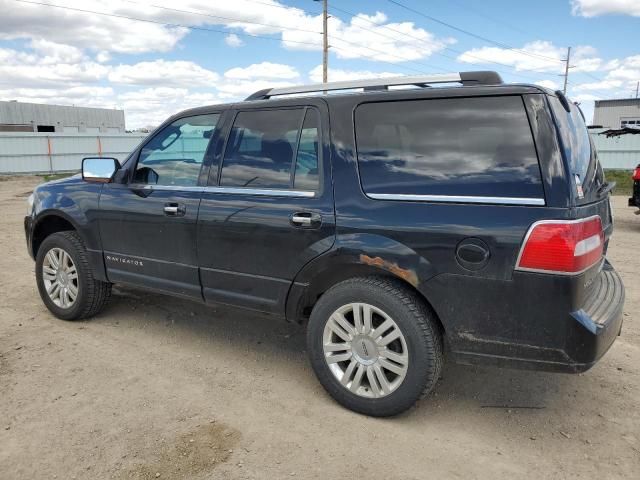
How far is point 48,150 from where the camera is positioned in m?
24.2

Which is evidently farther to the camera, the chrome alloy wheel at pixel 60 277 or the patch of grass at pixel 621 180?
the patch of grass at pixel 621 180

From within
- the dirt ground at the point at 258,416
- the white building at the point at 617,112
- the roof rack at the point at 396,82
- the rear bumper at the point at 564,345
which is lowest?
the dirt ground at the point at 258,416

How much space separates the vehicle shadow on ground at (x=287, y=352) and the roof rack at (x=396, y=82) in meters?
1.60

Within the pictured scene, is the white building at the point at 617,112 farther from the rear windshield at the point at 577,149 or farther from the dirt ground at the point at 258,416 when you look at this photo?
the dirt ground at the point at 258,416

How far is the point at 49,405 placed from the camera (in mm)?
3211

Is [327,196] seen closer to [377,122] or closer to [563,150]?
[377,122]

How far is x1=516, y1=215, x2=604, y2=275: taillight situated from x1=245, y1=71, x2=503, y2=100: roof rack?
89 centimetres

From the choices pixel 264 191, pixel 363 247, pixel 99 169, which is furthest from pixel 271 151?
pixel 99 169

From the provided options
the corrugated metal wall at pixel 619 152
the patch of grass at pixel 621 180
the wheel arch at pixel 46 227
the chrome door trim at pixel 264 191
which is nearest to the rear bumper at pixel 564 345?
the chrome door trim at pixel 264 191

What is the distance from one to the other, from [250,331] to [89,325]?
1435 millimetres

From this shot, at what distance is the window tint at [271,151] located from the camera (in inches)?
129

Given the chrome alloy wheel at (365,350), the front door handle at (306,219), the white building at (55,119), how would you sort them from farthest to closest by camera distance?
1. the white building at (55,119)
2. the front door handle at (306,219)
3. the chrome alloy wheel at (365,350)

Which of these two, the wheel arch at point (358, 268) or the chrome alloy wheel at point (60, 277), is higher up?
the wheel arch at point (358, 268)

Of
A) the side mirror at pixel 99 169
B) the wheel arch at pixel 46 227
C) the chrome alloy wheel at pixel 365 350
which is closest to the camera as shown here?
the chrome alloy wheel at pixel 365 350
